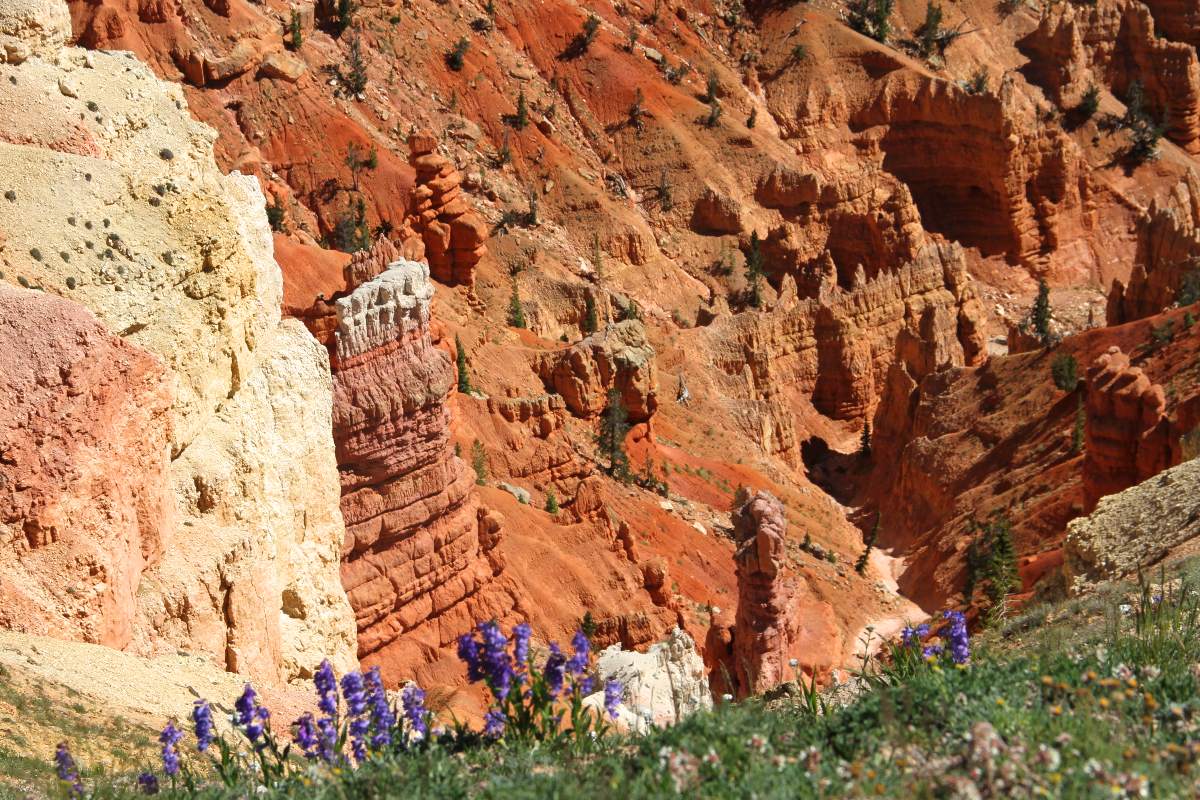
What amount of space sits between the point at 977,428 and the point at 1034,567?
1146 cm

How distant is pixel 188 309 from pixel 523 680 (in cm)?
818

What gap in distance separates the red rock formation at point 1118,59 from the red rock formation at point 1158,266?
3171 centimetres

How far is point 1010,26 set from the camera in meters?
82.2

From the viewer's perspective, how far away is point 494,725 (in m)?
8.20

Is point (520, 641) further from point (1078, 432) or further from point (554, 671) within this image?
point (1078, 432)

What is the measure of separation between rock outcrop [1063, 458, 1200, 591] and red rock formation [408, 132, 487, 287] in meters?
26.9

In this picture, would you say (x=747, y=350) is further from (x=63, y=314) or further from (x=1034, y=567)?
(x=63, y=314)

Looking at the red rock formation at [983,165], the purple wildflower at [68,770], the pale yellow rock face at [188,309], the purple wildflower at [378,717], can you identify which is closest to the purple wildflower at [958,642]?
the purple wildflower at [378,717]

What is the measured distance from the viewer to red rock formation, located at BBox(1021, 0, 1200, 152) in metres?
78.1

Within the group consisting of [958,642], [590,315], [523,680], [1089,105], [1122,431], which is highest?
[1089,105]

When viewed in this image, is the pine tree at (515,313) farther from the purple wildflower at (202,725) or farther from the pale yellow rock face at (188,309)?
the purple wildflower at (202,725)

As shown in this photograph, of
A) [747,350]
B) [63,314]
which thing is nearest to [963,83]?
[747,350]

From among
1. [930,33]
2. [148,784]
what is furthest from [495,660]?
[930,33]

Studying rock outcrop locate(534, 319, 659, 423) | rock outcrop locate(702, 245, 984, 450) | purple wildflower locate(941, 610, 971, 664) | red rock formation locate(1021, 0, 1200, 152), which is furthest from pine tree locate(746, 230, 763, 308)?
purple wildflower locate(941, 610, 971, 664)
